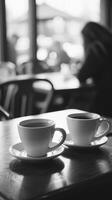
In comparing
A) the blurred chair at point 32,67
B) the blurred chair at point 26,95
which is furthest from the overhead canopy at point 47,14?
the blurred chair at point 26,95

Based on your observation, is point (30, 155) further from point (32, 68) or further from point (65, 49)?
point (65, 49)

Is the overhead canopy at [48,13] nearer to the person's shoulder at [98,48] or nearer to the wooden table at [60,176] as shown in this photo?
the person's shoulder at [98,48]

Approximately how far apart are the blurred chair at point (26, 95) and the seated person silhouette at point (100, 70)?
0.35m

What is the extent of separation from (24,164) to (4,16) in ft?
9.51

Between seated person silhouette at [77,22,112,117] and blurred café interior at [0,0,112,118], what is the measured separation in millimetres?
108

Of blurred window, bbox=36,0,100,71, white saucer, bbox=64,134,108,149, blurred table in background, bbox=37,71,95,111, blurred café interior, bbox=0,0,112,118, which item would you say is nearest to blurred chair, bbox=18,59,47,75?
blurred café interior, bbox=0,0,112,118

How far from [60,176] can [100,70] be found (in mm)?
2025

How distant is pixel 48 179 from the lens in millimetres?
821

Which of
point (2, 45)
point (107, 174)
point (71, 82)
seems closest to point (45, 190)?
point (107, 174)

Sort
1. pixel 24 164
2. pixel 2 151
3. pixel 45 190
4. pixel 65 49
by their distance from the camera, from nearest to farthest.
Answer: pixel 45 190
pixel 24 164
pixel 2 151
pixel 65 49

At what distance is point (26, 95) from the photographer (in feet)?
7.24

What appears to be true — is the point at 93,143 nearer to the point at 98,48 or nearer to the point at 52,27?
the point at 98,48

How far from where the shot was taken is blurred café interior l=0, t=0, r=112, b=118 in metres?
Result: 3.18

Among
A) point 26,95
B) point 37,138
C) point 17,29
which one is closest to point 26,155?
point 37,138
